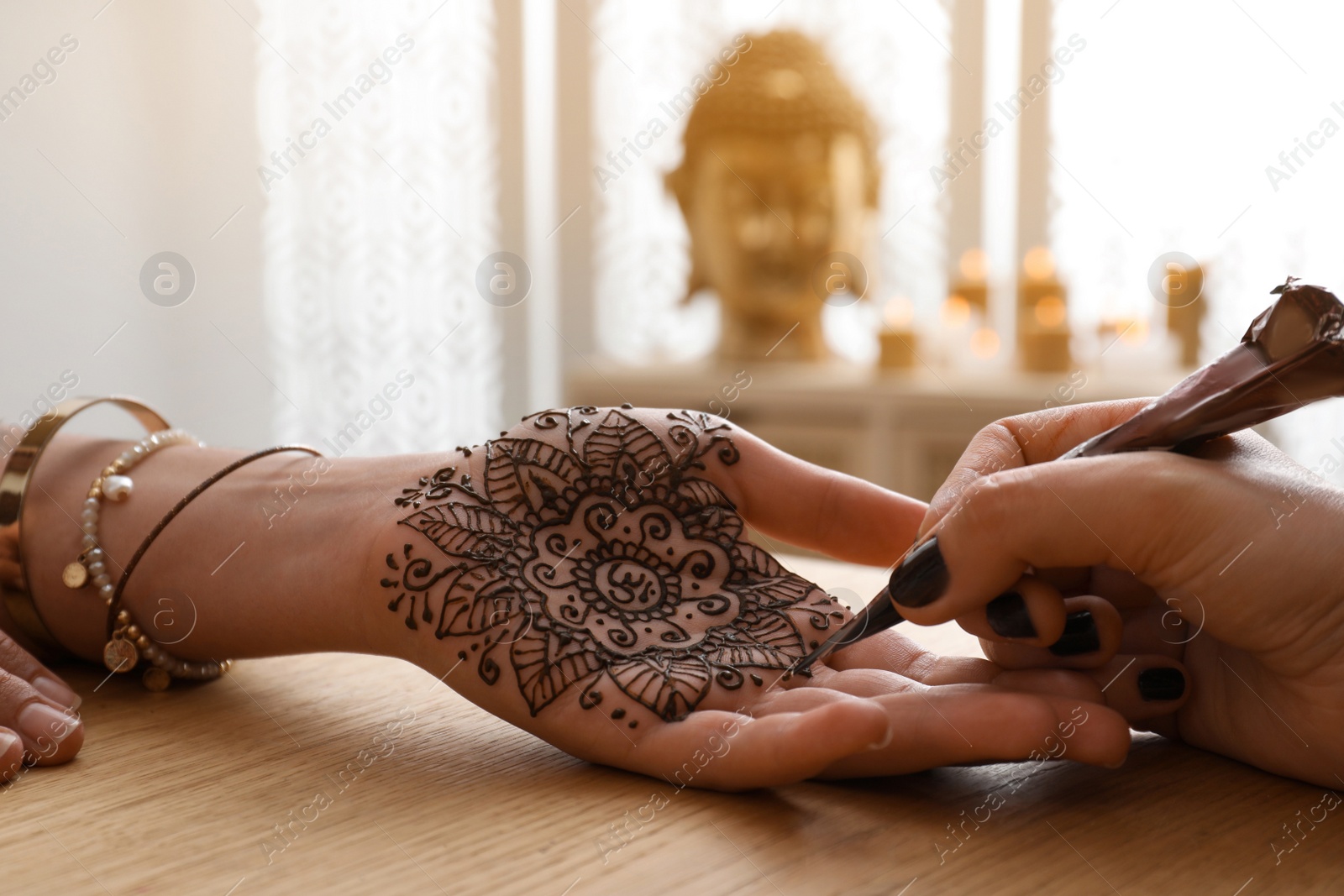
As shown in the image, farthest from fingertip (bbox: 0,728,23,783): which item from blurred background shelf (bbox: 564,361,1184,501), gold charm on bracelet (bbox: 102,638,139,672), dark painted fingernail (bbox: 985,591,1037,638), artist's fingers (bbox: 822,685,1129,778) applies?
blurred background shelf (bbox: 564,361,1184,501)

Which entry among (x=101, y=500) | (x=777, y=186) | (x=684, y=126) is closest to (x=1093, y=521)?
(x=101, y=500)

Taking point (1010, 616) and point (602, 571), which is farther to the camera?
point (602, 571)

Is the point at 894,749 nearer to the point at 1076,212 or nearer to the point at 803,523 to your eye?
the point at 803,523

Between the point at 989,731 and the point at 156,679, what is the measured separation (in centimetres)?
63

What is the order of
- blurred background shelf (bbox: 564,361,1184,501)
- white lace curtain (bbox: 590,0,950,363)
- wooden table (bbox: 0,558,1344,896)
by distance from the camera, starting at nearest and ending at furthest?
wooden table (bbox: 0,558,1344,896)
blurred background shelf (bbox: 564,361,1184,501)
white lace curtain (bbox: 590,0,950,363)

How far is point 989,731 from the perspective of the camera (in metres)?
0.60

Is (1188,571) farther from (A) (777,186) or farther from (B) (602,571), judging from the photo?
(A) (777,186)

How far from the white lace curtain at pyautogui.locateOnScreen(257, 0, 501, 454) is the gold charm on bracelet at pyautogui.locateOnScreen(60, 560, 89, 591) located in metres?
2.66

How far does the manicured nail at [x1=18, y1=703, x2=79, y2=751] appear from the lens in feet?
2.23

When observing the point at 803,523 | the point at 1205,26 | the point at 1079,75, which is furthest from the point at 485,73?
the point at 803,523

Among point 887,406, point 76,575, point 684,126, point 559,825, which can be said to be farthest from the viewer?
point 684,126

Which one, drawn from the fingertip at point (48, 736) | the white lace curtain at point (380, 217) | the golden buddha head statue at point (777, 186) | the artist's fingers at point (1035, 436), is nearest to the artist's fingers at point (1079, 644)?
the artist's fingers at point (1035, 436)

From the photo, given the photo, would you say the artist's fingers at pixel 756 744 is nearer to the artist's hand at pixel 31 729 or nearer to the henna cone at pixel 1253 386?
the henna cone at pixel 1253 386

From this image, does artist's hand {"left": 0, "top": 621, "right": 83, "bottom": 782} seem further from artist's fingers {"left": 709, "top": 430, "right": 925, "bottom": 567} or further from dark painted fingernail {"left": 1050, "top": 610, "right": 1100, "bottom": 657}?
dark painted fingernail {"left": 1050, "top": 610, "right": 1100, "bottom": 657}
